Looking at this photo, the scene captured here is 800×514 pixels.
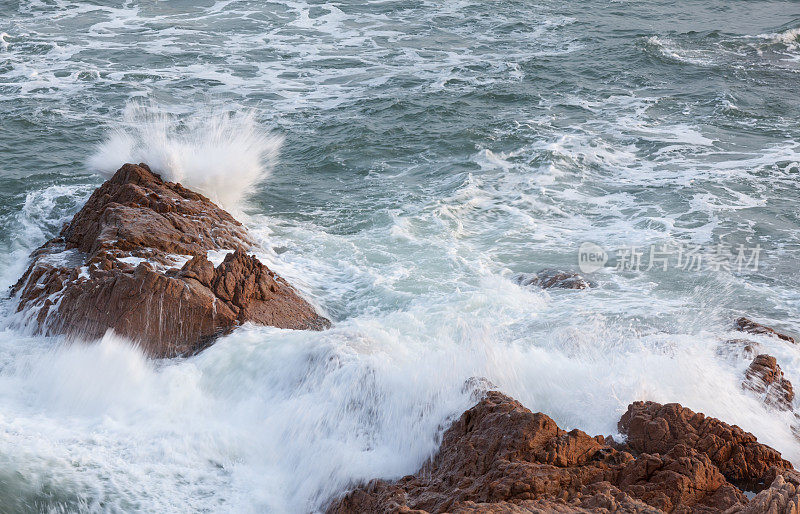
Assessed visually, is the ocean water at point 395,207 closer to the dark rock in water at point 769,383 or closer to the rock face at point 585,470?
the dark rock in water at point 769,383

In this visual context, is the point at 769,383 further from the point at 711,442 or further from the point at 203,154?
the point at 203,154

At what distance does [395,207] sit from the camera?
9.74 meters

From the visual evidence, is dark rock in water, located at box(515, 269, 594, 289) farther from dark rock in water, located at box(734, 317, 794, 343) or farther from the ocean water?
dark rock in water, located at box(734, 317, 794, 343)

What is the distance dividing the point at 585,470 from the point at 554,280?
3903mm

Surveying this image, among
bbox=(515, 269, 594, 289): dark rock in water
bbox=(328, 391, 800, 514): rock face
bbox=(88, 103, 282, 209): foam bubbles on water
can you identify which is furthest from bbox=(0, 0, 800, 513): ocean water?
bbox=(328, 391, 800, 514): rock face

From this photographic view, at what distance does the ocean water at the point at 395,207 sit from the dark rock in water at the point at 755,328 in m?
0.13

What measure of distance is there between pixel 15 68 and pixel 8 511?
13113mm

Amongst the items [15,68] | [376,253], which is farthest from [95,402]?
[15,68]

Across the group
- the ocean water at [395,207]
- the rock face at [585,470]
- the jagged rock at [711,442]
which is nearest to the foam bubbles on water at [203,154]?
the ocean water at [395,207]

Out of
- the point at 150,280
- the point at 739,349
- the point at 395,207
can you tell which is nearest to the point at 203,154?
the point at 395,207

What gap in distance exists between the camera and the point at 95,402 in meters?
5.44

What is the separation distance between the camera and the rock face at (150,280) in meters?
6.10

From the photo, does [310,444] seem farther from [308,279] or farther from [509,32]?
[509,32]

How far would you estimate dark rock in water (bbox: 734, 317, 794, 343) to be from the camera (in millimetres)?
6336
